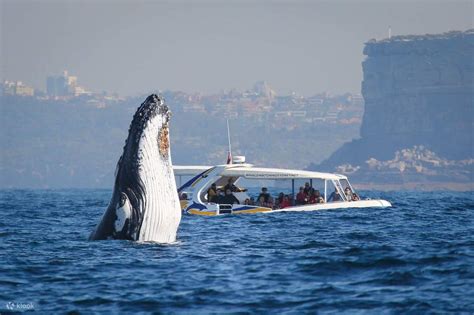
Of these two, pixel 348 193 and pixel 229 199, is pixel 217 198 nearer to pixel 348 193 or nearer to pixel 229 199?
pixel 229 199

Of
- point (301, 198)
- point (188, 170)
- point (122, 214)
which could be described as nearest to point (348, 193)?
point (301, 198)

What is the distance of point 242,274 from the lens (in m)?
18.2

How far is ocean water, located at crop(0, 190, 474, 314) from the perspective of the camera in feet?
51.5

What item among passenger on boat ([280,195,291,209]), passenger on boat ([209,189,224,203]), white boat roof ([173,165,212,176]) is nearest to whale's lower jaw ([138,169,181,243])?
passenger on boat ([209,189,224,203])

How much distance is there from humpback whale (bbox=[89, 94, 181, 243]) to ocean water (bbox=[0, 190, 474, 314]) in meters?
0.66

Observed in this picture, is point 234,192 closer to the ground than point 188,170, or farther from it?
closer to the ground

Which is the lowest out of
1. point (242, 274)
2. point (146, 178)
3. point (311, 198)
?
point (242, 274)

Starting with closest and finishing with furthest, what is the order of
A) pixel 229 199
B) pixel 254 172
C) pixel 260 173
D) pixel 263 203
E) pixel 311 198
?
pixel 229 199
pixel 263 203
pixel 254 172
pixel 260 173
pixel 311 198

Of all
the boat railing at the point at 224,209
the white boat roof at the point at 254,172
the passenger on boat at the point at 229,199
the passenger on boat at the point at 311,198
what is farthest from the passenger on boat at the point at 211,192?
the passenger on boat at the point at 311,198

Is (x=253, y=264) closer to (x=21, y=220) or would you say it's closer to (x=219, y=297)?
(x=219, y=297)

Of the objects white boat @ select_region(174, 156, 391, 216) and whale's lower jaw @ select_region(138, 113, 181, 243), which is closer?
whale's lower jaw @ select_region(138, 113, 181, 243)

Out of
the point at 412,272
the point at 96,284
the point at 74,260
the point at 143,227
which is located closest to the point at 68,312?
the point at 96,284

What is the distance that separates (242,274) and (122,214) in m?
2.28

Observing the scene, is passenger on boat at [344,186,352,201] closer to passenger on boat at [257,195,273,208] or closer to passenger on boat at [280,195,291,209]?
passenger on boat at [280,195,291,209]
